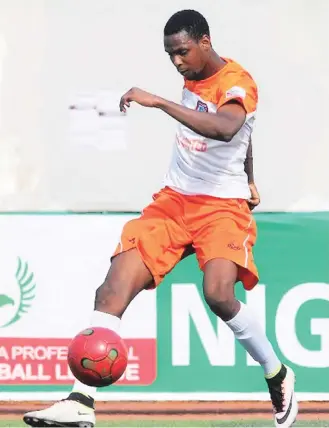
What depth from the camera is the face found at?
638 cm

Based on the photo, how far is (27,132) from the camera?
7.93 metres

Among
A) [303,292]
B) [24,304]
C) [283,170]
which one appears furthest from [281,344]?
[24,304]

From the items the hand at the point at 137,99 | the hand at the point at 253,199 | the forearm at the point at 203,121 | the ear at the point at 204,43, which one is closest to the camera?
Answer: the hand at the point at 137,99

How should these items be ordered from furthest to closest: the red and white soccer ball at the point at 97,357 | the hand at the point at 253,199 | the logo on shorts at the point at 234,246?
the hand at the point at 253,199 → the logo on shorts at the point at 234,246 → the red and white soccer ball at the point at 97,357

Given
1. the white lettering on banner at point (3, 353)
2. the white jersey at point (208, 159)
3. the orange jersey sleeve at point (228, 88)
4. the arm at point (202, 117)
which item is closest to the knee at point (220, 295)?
the white jersey at point (208, 159)

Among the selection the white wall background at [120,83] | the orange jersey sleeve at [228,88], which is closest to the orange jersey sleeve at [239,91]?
the orange jersey sleeve at [228,88]

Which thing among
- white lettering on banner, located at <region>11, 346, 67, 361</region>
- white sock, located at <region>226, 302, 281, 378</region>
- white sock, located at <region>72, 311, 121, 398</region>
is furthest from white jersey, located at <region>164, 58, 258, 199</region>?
white lettering on banner, located at <region>11, 346, 67, 361</region>

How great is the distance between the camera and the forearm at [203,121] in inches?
239

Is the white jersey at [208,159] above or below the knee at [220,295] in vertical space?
above

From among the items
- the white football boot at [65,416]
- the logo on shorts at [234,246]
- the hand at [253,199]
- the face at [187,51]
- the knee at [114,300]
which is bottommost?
the white football boot at [65,416]

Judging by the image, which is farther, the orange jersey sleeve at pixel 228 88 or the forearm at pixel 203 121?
the orange jersey sleeve at pixel 228 88

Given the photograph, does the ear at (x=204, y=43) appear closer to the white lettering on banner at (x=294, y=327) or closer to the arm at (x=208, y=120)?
the arm at (x=208, y=120)

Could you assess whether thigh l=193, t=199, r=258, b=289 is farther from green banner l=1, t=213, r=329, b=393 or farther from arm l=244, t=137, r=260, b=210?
green banner l=1, t=213, r=329, b=393

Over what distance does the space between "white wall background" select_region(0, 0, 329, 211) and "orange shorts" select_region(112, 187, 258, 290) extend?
1.26 meters
